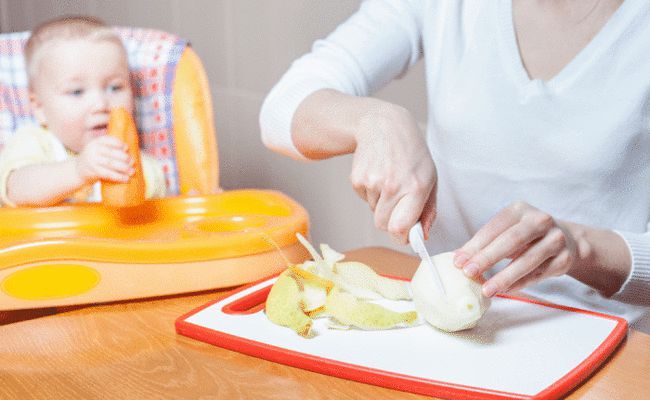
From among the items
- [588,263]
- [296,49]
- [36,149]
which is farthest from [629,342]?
[296,49]

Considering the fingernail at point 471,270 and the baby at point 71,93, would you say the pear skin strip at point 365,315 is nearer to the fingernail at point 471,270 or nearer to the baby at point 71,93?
the fingernail at point 471,270

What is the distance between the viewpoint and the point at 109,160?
3.15ft

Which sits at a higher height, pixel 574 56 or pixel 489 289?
pixel 574 56

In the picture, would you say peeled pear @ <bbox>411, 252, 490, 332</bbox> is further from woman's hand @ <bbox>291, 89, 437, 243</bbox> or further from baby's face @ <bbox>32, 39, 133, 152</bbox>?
baby's face @ <bbox>32, 39, 133, 152</bbox>

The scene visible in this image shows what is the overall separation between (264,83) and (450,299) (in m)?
1.20

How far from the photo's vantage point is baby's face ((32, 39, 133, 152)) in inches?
49.0

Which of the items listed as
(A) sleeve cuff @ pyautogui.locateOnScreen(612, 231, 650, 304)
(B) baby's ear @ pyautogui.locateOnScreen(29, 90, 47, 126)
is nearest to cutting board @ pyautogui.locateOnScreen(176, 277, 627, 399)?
(A) sleeve cuff @ pyautogui.locateOnScreen(612, 231, 650, 304)

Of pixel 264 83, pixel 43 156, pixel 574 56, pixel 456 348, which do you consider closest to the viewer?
pixel 456 348

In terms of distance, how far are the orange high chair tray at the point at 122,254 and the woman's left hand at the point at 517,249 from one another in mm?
257

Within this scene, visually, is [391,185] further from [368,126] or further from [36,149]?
[36,149]

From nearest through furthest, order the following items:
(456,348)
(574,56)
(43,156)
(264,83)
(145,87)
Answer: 1. (456,348)
2. (574,56)
3. (43,156)
4. (145,87)
5. (264,83)

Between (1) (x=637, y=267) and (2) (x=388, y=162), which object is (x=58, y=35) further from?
(1) (x=637, y=267)

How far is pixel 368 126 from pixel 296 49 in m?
0.91

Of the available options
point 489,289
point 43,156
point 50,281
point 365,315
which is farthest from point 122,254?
point 43,156
